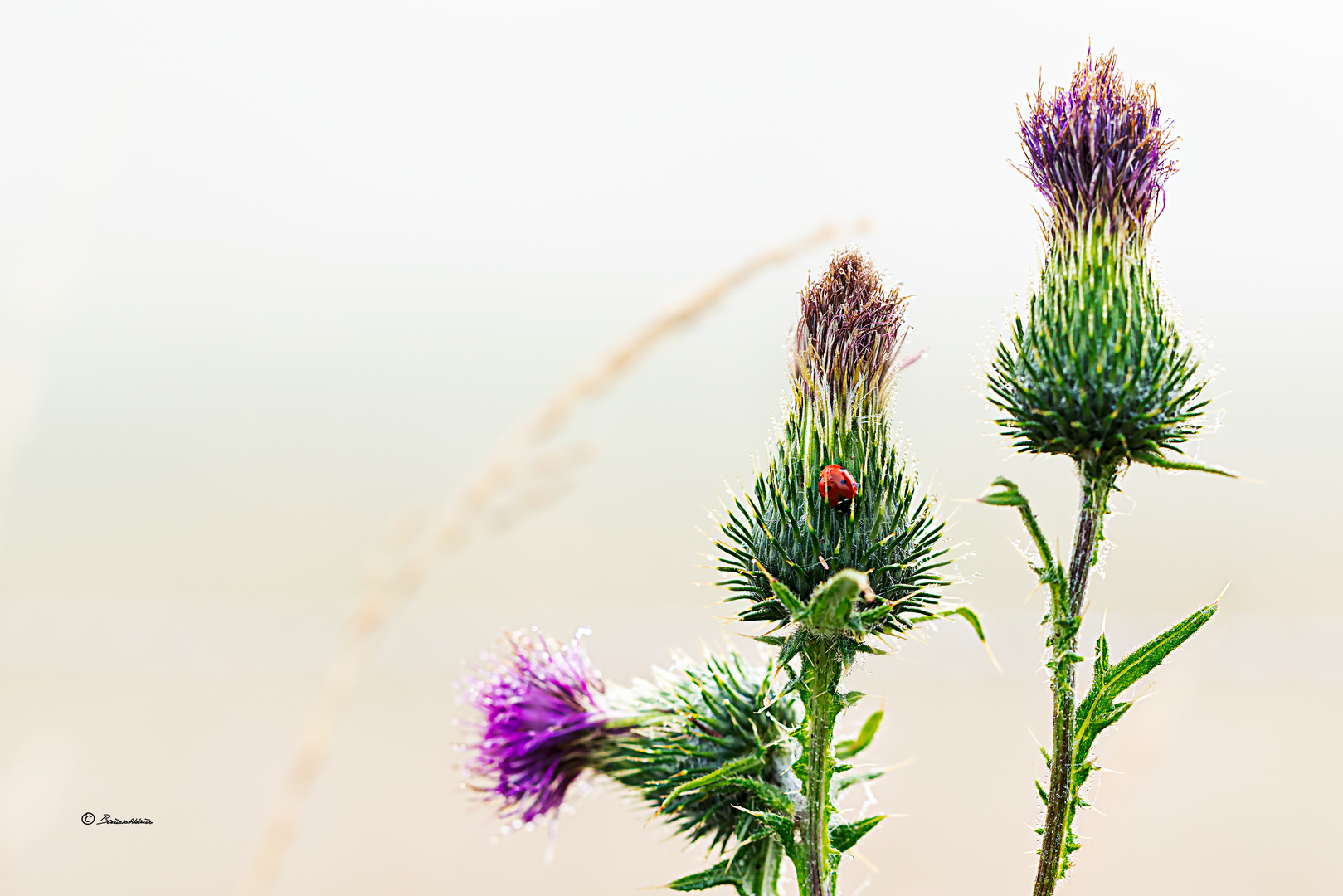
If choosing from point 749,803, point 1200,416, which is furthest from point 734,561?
point 1200,416

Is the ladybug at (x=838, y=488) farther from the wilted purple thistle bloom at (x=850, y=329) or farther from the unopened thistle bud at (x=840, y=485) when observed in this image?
the wilted purple thistle bloom at (x=850, y=329)

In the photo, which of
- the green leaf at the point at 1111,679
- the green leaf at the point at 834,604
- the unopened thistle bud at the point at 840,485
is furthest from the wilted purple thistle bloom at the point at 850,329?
the green leaf at the point at 1111,679

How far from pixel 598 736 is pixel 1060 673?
1.02m

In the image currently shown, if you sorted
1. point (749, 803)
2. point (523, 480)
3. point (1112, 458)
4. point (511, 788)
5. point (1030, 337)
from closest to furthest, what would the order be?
point (523, 480)
point (1112, 458)
point (1030, 337)
point (749, 803)
point (511, 788)

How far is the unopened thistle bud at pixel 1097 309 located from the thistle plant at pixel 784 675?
0.87 ft

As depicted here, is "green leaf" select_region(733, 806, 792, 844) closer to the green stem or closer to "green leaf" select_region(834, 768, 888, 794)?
the green stem

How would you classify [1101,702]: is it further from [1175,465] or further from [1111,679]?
[1175,465]

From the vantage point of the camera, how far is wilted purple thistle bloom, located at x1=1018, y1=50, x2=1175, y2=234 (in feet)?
6.34

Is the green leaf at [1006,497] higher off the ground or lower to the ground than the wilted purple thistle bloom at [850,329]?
lower

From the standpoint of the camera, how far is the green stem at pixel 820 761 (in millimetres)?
1750

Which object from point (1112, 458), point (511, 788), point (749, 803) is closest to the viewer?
point (1112, 458)

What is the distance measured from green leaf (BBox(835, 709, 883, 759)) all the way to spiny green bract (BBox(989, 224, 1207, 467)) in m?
0.54

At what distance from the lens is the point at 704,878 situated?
191 cm

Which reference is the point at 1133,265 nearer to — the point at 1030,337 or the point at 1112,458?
the point at 1030,337
